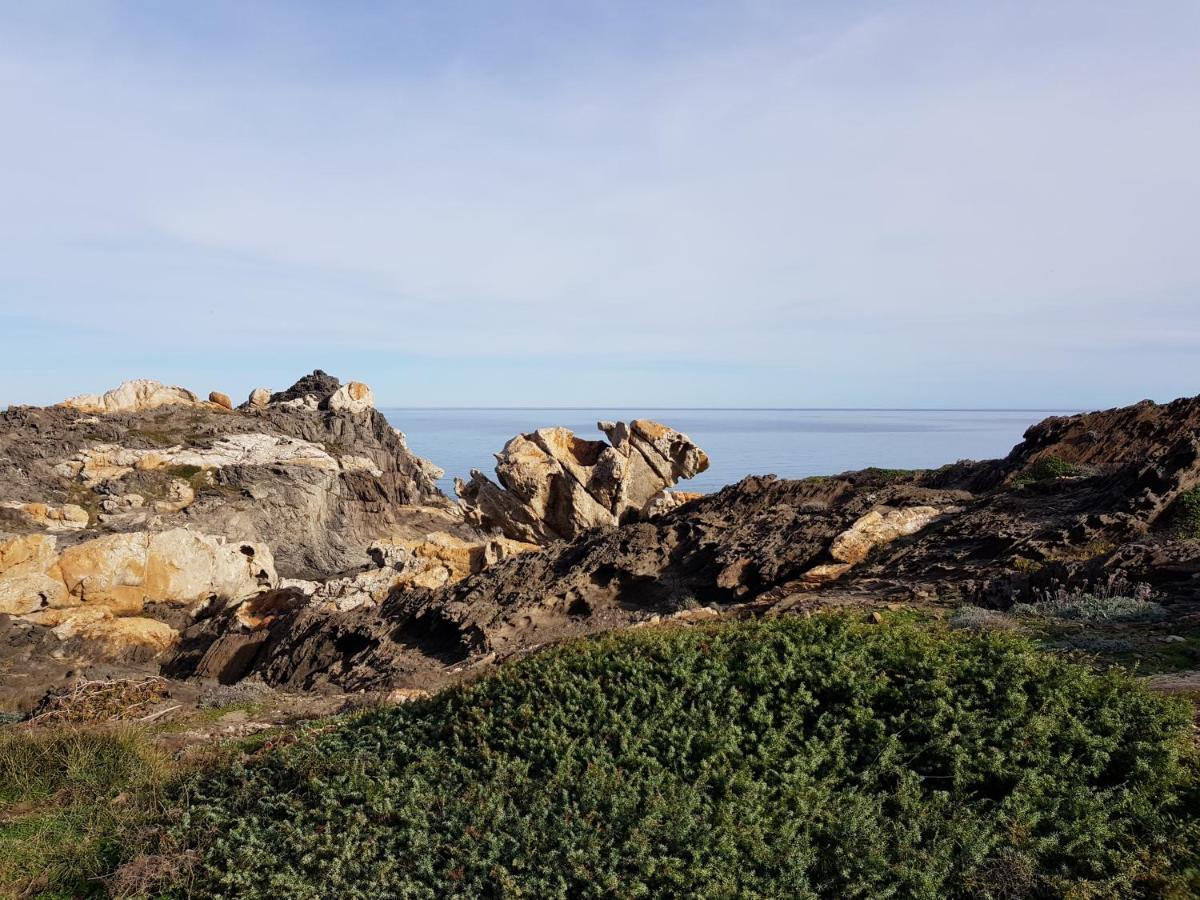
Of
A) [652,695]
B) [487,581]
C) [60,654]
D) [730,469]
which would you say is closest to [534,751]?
[652,695]

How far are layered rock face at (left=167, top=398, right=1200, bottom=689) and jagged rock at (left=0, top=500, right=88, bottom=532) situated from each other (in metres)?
14.3

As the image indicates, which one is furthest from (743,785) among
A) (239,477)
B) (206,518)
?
(239,477)

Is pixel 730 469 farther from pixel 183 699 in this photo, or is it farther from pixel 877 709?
pixel 877 709

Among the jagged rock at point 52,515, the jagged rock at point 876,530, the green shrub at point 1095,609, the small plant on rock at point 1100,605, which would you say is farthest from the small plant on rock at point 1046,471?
the jagged rock at point 52,515

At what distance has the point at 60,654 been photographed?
68.5 feet

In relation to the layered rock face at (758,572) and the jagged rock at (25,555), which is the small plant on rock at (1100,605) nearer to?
the layered rock face at (758,572)

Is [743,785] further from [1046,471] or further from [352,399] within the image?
[352,399]

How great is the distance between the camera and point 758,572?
16.3 metres

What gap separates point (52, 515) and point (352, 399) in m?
22.7

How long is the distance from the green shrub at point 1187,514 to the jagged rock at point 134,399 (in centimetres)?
5004

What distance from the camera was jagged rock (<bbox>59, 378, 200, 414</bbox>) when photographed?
4650cm

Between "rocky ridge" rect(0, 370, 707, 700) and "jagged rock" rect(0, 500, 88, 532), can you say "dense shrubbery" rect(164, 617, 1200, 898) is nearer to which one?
"rocky ridge" rect(0, 370, 707, 700)

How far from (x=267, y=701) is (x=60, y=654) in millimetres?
11706

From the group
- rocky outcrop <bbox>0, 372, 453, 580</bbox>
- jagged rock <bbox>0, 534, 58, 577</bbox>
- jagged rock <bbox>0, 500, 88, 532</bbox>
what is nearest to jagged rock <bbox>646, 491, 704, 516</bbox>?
rocky outcrop <bbox>0, 372, 453, 580</bbox>
